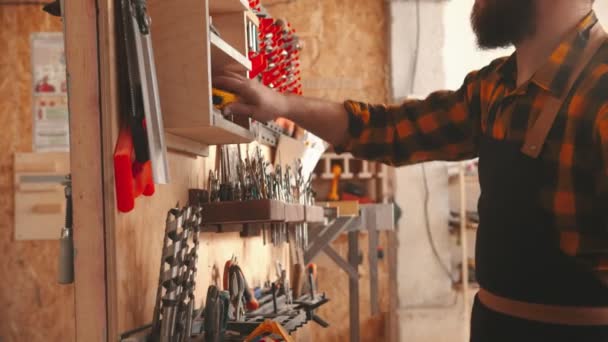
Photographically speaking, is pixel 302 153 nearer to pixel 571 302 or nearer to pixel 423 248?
pixel 571 302

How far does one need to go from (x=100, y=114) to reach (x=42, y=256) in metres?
3.41

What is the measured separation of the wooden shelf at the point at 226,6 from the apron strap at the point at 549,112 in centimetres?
86

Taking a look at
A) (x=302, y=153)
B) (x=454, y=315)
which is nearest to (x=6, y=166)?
(x=302, y=153)

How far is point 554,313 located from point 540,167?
0.31 metres

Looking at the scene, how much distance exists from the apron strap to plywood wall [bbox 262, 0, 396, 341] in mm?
3567

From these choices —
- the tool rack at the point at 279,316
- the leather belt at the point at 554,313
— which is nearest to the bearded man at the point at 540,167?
the leather belt at the point at 554,313

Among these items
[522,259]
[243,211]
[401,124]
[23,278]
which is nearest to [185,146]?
[243,211]

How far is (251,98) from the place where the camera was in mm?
1687

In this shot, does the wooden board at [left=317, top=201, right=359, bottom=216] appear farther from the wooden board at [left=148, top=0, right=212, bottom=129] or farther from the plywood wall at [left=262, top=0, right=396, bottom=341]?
the wooden board at [left=148, top=0, right=212, bottom=129]

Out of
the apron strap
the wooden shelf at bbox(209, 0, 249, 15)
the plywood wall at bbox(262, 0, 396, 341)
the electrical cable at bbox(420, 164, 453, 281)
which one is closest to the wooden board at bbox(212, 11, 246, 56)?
the wooden shelf at bbox(209, 0, 249, 15)

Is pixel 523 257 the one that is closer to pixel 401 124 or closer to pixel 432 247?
pixel 401 124

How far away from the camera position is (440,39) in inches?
196

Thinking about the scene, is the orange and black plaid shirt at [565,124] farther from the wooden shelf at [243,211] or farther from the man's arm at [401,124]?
the wooden shelf at [243,211]

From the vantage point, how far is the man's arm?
1.76 metres
